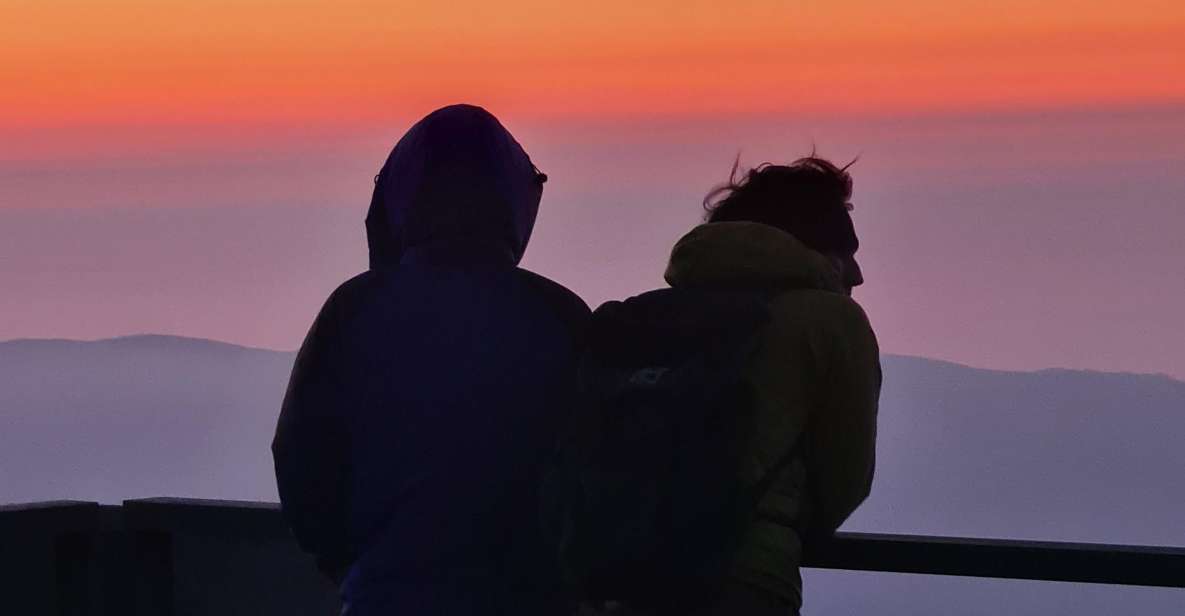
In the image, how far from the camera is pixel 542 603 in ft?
12.6

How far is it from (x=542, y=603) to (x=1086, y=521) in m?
134

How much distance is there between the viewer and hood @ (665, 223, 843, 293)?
3.75m

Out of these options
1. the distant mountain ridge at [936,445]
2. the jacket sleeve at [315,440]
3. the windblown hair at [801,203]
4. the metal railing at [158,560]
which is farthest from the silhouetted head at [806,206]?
the distant mountain ridge at [936,445]

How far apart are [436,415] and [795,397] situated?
690 mm

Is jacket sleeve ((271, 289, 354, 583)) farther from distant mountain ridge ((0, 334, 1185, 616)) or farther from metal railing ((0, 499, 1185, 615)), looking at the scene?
distant mountain ridge ((0, 334, 1185, 616))

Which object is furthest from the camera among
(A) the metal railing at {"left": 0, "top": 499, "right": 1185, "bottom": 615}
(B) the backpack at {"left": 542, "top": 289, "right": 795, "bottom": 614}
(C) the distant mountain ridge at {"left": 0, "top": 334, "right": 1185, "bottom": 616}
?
(C) the distant mountain ridge at {"left": 0, "top": 334, "right": 1185, "bottom": 616}

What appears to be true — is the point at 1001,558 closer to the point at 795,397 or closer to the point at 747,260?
the point at 795,397

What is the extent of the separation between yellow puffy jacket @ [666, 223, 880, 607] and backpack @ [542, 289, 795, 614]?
36 millimetres

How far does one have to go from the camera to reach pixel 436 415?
3721 mm

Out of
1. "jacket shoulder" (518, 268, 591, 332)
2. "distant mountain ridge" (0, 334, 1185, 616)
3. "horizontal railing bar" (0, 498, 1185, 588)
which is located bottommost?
"horizontal railing bar" (0, 498, 1185, 588)

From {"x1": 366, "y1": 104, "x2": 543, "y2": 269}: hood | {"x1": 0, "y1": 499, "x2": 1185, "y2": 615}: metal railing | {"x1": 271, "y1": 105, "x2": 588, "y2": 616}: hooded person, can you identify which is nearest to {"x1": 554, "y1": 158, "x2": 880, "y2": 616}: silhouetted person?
{"x1": 271, "y1": 105, "x2": 588, "y2": 616}: hooded person

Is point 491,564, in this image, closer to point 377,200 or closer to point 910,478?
point 377,200

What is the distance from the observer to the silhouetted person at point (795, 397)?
362cm

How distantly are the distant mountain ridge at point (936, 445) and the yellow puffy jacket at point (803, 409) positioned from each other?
50423 mm
